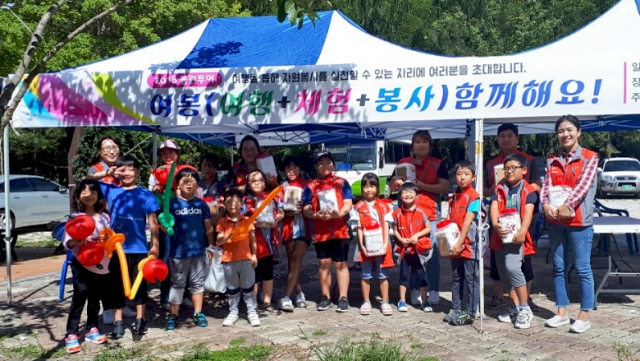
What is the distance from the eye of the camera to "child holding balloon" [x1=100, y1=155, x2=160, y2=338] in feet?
16.2

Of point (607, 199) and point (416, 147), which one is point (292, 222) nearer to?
point (416, 147)

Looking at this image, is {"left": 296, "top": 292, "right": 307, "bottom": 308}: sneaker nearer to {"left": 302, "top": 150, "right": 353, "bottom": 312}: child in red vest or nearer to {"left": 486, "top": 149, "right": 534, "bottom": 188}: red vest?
{"left": 302, "top": 150, "right": 353, "bottom": 312}: child in red vest

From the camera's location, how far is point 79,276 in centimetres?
471

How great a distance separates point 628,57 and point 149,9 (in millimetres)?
15789

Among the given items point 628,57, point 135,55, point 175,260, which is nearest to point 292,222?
point 175,260

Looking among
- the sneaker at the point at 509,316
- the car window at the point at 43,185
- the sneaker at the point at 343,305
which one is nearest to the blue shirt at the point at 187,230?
the sneaker at the point at 343,305

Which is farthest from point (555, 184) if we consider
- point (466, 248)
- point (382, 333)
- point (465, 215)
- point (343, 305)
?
point (343, 305)

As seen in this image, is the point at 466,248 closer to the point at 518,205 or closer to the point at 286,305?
the point at 518,205

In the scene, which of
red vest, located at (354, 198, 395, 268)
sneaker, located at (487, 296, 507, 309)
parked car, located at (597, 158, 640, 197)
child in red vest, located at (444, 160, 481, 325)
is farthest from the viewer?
parked car, located at (597, 158, 640, 197)

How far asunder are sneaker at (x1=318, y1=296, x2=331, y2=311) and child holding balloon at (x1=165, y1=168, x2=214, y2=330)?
3.70 ft

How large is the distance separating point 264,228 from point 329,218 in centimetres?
62

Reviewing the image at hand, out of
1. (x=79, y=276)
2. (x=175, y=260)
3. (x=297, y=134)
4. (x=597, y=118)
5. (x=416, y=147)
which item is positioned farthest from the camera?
(x=297, y=134)

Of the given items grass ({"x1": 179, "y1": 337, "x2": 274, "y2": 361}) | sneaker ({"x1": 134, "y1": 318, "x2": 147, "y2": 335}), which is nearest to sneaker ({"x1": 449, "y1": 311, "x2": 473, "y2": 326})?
grass ({"x1": 179, "y1": 337, "x2": 274, "y2": 361})

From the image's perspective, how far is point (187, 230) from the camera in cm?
512
